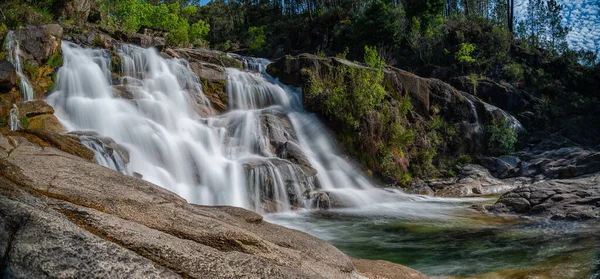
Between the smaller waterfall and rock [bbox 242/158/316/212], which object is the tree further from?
the smaller waterfall

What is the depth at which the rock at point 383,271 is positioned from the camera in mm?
4804

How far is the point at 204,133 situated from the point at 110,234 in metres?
13.0

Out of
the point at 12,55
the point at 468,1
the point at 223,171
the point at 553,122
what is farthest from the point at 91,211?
the point at 468,1

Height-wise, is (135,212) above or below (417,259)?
above

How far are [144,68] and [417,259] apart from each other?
15.0m

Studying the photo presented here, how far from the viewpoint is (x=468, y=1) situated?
5453 cm

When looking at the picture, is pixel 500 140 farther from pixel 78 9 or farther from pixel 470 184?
pixel 78 9

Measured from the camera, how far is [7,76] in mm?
12109

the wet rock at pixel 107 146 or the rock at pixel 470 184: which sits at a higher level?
the wet rock at pixel 107 146

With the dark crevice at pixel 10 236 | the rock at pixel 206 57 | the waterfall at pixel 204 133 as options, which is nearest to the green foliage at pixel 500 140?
the waterfall at pixel 204 133

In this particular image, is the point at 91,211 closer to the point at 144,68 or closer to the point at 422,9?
the point at 144,68

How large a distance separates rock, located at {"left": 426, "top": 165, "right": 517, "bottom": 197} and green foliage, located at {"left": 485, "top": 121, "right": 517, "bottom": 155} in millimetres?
3465

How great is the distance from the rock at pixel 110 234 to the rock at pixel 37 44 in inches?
502

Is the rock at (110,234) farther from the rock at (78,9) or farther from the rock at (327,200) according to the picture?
the rock at (78,9)
